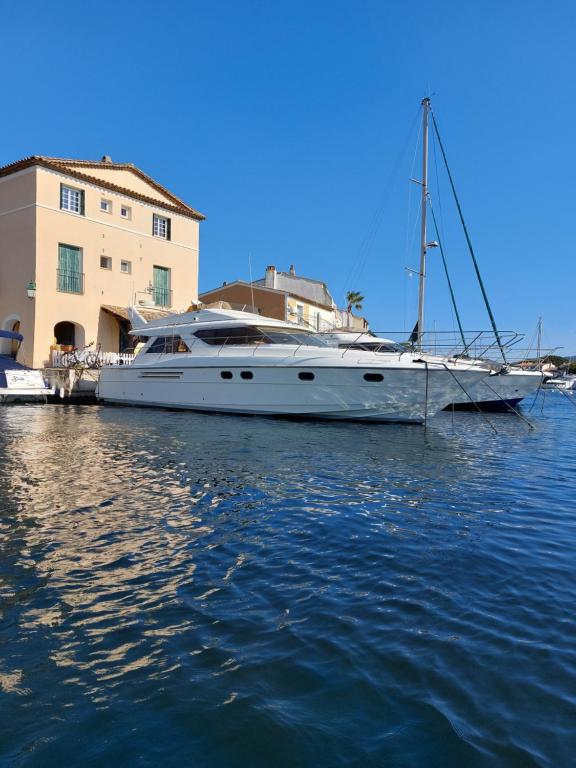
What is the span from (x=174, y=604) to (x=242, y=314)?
14.0 meters

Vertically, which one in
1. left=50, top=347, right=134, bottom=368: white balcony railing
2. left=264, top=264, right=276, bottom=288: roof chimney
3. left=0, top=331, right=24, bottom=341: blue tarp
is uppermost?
left=264, top=264, right=276, bottom=288: roof chimney

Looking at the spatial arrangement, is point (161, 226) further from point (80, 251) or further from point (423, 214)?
point (423, 214)

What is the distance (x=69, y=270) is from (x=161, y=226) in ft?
21.4

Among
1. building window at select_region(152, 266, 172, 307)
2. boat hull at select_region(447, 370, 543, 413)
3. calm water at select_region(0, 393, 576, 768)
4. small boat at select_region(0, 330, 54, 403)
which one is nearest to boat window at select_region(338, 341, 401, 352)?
boat hull at select_region(447, 370, 543, 413)

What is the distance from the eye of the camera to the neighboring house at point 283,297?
1267 inches

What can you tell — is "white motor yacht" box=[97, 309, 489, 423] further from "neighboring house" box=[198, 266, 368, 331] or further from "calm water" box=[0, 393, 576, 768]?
"neighboring house" box=[198, 266, 368, 331]

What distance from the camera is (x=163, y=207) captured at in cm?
2861

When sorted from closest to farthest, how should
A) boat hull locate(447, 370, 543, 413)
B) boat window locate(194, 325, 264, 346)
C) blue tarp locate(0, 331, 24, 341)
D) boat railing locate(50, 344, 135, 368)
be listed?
boat window locate(194, 325, 264, 346)
boat hull locate(447, 370, 543, 413)
blue tarp locate(0, 331, 24, 341)
boat railing locate(50, 344, 135, 368)

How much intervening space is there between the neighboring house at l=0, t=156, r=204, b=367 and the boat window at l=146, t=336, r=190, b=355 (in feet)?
25.2

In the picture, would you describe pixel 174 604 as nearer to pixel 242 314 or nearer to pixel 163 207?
pixel 242 314

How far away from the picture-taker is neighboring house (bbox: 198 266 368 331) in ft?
106

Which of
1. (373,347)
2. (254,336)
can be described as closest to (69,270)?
(254,336)

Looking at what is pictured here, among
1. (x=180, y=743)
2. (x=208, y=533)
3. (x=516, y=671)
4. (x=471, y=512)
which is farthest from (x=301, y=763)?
(x=471, y=512)

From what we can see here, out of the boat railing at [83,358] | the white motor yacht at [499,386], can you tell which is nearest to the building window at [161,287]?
the boat railing at [83,358]
